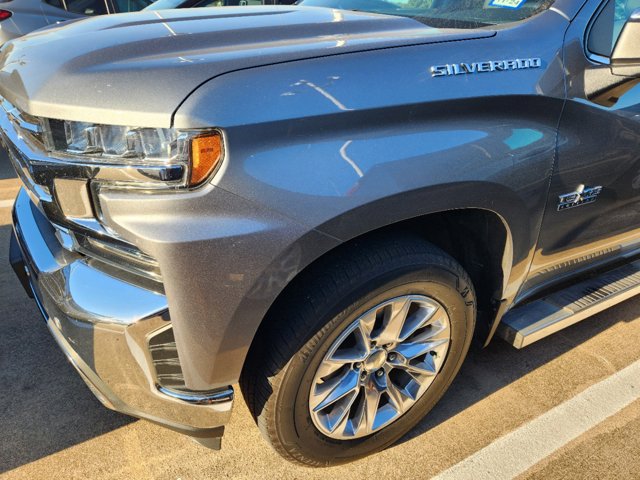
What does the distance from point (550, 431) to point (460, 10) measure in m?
1.77

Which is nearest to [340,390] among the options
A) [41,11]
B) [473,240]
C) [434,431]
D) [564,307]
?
[434,431]

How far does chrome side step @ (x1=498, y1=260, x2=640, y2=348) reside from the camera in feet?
7.45

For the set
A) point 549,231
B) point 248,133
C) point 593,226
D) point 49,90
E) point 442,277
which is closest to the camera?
point 248,133

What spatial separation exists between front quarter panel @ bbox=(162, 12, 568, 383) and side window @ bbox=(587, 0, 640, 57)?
15 centimetres

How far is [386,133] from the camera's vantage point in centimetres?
162

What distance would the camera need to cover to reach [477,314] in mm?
2336

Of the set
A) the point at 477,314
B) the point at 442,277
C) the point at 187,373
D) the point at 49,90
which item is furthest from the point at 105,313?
the point at 477,314

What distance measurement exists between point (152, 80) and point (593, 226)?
1.82 meters

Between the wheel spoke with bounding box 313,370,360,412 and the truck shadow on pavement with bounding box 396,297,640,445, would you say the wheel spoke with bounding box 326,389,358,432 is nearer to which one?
the wheel spoke with bounding box 313,370,360,412

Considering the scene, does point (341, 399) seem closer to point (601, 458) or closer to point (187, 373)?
point (187, 373)

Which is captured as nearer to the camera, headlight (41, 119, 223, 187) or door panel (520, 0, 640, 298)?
headlight (41, 119, 223, 187)

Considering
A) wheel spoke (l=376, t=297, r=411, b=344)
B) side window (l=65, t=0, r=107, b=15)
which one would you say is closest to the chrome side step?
wheel spoke (l=376, t=297, r=411, b=344)

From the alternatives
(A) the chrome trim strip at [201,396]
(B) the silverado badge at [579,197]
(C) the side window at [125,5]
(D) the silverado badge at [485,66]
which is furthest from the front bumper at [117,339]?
(C) the side window at [125,5]

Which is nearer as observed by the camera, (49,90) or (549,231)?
(49,90)
